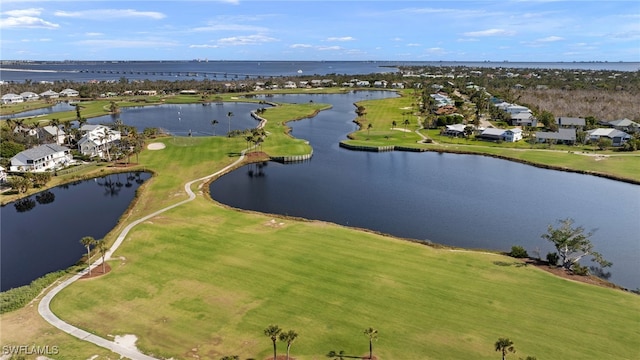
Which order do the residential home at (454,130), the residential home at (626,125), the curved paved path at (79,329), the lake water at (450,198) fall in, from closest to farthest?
the curved paved path at (79,329) < the lake water at (450,198) < the residential home at (626,125) < the residential home at (454,130)

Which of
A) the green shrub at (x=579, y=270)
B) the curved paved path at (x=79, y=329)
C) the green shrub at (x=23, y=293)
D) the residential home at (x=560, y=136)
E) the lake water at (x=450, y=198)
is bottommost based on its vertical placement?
the curved paved path at (x=79, y=329)

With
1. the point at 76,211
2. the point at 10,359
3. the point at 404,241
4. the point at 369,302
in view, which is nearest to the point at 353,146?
the point at 404,241

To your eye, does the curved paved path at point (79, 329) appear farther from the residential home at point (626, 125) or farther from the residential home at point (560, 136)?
the residential home at point (626, 125)

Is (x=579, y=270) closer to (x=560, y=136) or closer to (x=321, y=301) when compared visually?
(x=321, y=301)

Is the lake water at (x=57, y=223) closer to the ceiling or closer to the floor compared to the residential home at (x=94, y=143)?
closer to the floor

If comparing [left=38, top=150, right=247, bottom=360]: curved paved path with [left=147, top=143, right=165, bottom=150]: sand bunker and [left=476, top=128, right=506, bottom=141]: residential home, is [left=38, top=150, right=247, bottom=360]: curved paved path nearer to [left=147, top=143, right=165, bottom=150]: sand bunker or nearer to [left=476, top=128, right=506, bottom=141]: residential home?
[left=147, top=143, right=165, bottom=150]: sand bunker

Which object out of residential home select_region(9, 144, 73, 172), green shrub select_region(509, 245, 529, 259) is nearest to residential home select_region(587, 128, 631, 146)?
green shrub select_region(509, 245, 529, 259)

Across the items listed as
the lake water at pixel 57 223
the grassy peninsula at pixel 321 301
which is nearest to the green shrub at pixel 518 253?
the grassy peninsula at pixel 321 301

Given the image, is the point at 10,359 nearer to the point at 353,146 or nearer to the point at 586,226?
the point at 586,226
